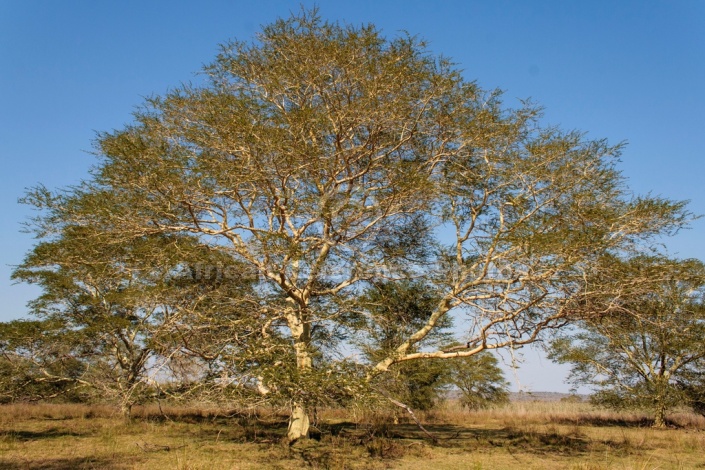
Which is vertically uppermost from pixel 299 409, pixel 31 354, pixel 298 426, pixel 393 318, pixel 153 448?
pixel 393 318

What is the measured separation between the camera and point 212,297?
23.1 feet

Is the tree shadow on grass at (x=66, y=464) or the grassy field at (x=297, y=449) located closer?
the tree shadow on grass at (x=66, y=464)

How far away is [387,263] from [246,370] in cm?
267

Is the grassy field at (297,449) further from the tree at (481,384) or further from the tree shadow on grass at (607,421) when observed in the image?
the tree at (481,384)

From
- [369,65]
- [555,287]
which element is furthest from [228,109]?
[555,287]

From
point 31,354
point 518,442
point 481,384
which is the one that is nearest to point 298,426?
point 518,442

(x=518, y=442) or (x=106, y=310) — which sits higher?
(x=106, y=310)

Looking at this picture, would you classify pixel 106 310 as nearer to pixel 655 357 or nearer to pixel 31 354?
pixel 31 354

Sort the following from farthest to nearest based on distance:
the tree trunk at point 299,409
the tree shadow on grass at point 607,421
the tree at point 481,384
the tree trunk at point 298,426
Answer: the tree at point 481,384, the tree shadow on grass at point 607,421, the tree trunk at point 298,426, the tree trunk at point 299,409

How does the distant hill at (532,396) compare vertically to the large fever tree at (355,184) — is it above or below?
below

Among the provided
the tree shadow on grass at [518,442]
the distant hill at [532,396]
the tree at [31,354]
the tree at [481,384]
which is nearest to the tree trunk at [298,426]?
the tree shadow on grass at [518,442]

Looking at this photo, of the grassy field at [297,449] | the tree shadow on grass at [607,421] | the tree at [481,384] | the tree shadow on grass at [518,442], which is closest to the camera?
the grassy field at [297,449]

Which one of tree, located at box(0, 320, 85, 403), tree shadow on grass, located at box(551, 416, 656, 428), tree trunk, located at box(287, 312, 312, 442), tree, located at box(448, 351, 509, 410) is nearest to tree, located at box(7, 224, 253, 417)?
tree, located at box(0, 320, 85, 403)

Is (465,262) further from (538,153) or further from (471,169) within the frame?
(538,153)
